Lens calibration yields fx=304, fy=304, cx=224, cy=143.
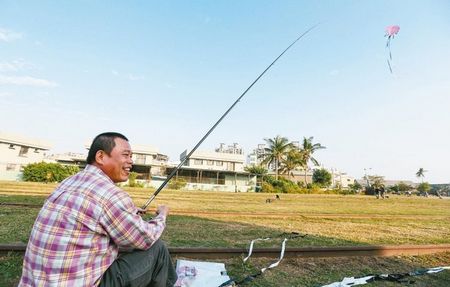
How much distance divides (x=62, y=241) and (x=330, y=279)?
3305mm

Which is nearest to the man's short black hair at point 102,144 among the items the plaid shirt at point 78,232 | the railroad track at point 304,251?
the plaid shirt at point 78,232

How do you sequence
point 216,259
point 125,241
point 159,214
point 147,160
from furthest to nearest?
point 147,160
point 216,259
point 159,214
point 125,241

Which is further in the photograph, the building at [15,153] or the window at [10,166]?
the window at [10,166]

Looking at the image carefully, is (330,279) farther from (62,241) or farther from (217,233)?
(62,241)

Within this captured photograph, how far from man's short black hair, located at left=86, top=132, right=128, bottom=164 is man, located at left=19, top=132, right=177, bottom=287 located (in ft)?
0.19

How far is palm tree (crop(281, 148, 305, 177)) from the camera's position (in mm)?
53188

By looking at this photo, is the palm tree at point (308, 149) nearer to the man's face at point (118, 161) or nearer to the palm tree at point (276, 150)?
the palm tree at point (276, 150)

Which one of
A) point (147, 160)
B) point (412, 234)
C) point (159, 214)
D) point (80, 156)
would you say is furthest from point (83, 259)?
point (80, 156)

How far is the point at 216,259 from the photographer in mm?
4355

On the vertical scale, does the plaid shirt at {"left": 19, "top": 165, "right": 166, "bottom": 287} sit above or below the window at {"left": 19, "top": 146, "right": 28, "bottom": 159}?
below

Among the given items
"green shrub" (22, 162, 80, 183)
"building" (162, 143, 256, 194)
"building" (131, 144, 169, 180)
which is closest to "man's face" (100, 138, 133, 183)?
"green shrub" (22, 162, 80, 183)

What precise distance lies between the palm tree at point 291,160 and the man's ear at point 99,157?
Answer: 52.3 meters

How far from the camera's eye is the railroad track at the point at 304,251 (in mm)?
4316

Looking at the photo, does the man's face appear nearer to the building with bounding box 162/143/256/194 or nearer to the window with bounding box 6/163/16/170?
the building with bounding box 162/143/256/194
